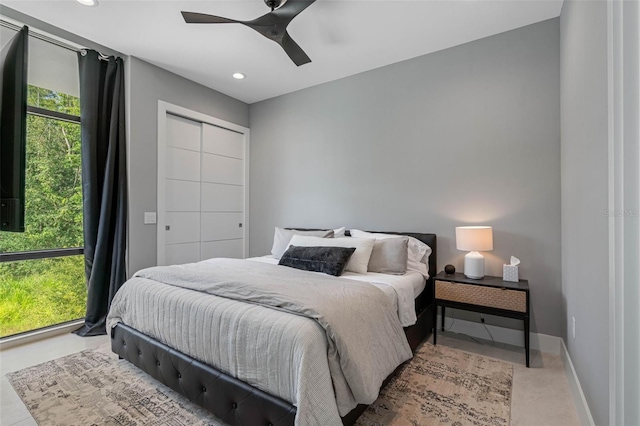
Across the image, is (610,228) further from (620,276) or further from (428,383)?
(428,383)

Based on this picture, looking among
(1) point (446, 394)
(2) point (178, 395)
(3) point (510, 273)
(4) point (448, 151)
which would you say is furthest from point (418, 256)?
(2) point (178, 395)

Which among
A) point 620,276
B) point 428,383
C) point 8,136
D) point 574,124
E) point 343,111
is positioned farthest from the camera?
point 343,111

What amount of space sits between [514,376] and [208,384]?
2107 mm

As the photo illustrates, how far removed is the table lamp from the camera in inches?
102

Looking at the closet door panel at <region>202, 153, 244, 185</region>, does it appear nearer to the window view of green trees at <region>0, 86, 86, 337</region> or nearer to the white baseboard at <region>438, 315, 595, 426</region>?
the window view of green trees at <region>0, 86, 86, 337</region>

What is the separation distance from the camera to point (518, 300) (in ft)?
7.74

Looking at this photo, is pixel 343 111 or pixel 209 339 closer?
pixel 209 339

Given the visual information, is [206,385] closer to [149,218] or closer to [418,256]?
[418,256]

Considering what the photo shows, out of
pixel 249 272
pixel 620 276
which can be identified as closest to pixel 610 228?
pixel 620 276

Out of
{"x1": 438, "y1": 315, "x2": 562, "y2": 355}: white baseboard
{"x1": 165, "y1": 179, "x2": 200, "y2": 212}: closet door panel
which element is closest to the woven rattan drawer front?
{"x1": 438, "y1": 315, "x2": 562, "y2": 355}: white baseboard

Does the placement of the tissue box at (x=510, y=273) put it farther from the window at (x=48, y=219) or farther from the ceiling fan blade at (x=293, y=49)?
the window at (x=48, y=219)

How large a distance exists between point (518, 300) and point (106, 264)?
379 cm

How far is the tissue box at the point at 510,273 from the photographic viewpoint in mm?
2580

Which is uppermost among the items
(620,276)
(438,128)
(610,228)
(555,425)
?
(438,128)
